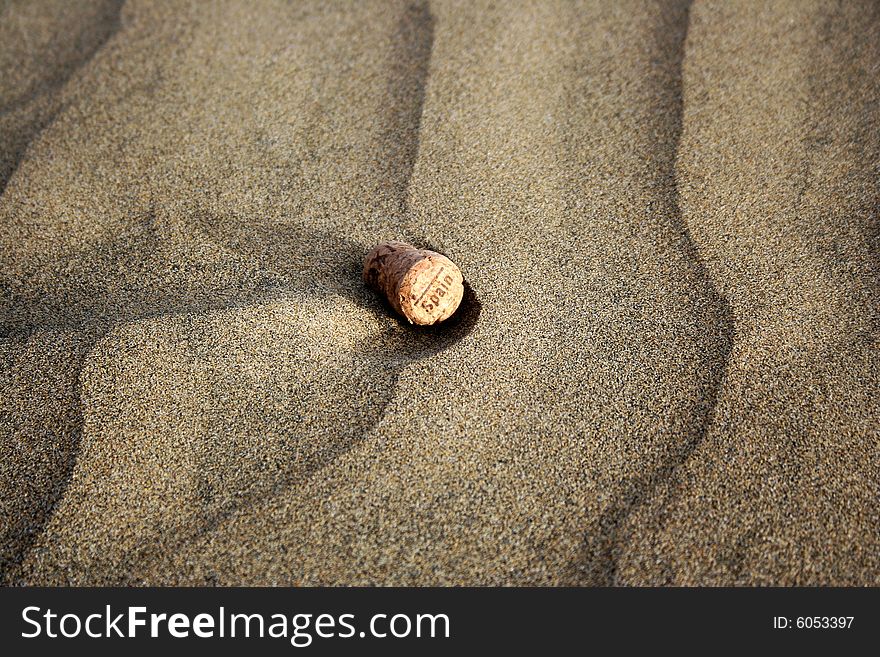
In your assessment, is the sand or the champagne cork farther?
the champagne cork

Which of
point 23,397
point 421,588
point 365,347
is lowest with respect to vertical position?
point 421,588

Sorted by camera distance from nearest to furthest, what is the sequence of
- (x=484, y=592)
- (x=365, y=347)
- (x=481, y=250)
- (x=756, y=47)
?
1. (x=484, y=592)
2. (x=365, y=347)
3. (x=481, y=250)
4. (x=756, y=47)

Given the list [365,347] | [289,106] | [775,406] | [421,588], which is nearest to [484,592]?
[421,588]

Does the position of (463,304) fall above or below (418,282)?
below

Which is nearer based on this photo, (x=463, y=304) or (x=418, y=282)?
(x=418, y=282)

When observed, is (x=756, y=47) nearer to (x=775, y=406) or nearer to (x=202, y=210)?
(x=775, y=406)
